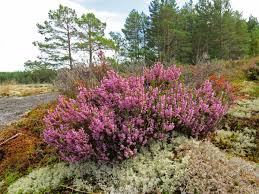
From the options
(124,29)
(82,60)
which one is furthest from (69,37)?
(82,60)

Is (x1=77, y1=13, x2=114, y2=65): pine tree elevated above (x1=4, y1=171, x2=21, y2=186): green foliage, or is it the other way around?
(x1=77, y1=13, x2=114, y2=65): pine tree

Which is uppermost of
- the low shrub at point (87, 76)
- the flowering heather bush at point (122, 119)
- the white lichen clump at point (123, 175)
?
the low shrub at point (87, 76)

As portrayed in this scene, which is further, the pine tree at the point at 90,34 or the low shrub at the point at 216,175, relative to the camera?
the pine tree at the point at 90,34

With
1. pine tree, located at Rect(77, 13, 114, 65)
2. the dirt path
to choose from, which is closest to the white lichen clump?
the dirt path

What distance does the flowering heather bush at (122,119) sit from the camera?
3277mm

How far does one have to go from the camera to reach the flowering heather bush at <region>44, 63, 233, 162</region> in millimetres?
3277

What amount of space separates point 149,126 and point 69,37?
3273 centimetres

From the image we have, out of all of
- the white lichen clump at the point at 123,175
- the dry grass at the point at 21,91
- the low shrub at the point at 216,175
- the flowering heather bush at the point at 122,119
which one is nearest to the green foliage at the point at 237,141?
the flowering heather bush at the point at 122,119

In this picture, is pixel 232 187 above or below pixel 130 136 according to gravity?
below

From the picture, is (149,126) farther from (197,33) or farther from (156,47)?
(197,33)

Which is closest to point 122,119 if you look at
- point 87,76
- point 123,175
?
point 123,175

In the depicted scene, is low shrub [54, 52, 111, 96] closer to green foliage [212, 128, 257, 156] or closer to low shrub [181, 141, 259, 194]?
green foliage [212, 128, 257, 156]

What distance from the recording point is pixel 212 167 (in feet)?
10.2

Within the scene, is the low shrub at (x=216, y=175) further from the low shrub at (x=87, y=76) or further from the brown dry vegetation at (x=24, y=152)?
the low shrub at (x=87, y=76)
